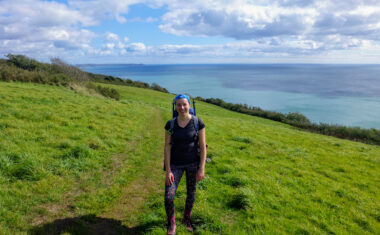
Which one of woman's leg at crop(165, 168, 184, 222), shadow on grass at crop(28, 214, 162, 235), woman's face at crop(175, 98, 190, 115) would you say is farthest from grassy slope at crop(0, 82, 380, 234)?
woman's face at crop(175, 98, 190, 115)

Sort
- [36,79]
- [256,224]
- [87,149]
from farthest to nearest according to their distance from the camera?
[36,79], [87,149], [256,224]

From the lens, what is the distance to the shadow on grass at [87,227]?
4800mm

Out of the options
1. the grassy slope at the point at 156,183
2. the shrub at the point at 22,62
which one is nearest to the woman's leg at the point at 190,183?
the grassy slope at the point at 156,183

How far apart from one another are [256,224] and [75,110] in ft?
48.3

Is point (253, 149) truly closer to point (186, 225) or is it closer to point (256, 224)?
point (256, 224)

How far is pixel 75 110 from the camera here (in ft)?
50.5

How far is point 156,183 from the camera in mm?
7547

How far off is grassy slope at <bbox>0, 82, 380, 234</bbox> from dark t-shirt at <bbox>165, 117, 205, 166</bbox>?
184 cm

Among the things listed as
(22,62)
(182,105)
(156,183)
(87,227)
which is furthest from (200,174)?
(22,62)

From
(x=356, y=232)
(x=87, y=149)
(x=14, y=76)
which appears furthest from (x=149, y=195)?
(x=14, y=76)

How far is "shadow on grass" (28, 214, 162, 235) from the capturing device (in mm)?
4800

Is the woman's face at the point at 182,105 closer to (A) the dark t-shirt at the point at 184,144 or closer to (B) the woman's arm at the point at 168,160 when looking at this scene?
(A) the dark t-shirt at the point at 184,144

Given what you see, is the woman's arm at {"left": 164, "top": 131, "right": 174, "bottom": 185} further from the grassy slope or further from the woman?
the grassy slope

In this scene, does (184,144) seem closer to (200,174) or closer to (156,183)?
(200,174)
